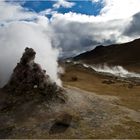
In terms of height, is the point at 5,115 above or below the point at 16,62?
below

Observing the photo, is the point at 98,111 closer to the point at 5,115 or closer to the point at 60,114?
the point at 60,114

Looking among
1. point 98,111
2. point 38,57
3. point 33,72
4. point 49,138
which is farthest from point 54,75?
point 49,138

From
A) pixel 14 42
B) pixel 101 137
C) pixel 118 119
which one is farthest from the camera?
pixel 14 42

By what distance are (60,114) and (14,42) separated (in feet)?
67.4

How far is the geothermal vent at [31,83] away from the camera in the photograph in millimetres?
48969

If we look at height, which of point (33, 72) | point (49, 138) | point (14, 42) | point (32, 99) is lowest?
point (49, 138)

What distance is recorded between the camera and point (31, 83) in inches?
1962

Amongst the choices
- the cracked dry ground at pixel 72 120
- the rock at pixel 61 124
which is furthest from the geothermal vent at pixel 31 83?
the rock at pixel 61 124

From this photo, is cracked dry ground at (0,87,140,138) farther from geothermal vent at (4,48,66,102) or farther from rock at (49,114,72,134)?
geothermal vent at (4,48,66,102)

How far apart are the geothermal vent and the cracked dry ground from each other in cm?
169

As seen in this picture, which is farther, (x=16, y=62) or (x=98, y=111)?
(x=16, y=62)

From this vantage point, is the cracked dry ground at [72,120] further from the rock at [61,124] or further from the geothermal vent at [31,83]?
the geothermal vent at [31,83]

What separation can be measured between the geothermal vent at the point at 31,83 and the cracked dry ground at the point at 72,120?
5.54 ft

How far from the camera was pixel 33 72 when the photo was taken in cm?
5066
